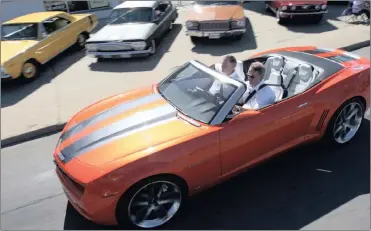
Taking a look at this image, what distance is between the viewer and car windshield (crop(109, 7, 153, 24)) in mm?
9750

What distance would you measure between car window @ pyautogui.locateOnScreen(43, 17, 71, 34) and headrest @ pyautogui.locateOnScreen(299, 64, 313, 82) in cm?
681

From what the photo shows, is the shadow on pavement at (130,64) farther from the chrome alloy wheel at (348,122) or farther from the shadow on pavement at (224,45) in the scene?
the chrome alloy wheel at (348,122)

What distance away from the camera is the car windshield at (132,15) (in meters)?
9.75

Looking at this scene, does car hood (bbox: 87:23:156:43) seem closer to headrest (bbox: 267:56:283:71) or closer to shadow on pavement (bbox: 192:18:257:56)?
shadow on pavement (bbox: 192:18:257:56)

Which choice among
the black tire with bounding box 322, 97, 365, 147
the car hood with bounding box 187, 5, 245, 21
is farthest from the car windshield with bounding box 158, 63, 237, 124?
the car hood with bounding box 187, 5, 245, 21

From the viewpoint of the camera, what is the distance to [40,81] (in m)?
8.02

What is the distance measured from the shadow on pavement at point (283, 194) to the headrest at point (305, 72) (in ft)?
3.23

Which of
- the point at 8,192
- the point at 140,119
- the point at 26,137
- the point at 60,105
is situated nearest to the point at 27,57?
the point at 60,105

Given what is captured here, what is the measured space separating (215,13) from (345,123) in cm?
631

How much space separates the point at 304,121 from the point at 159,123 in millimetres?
1754

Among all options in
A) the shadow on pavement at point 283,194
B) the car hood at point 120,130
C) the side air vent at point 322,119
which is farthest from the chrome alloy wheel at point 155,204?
the side air vent at point 322,119

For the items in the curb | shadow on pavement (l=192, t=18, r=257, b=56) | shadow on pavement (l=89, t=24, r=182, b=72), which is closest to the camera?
the curb

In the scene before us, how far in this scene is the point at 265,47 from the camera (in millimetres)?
9438

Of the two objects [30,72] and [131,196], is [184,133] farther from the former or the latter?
[30,72]
